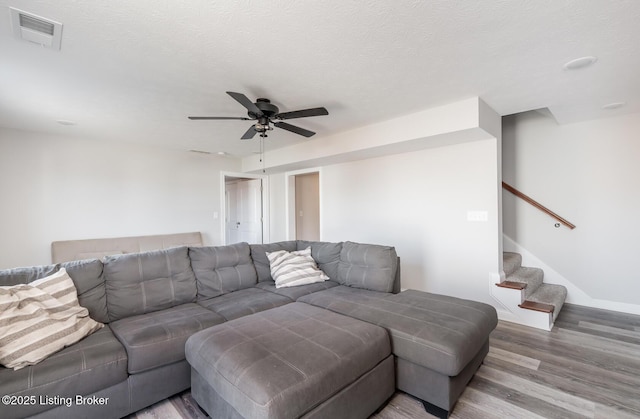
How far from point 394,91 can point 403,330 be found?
2101mm

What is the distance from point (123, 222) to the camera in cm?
458

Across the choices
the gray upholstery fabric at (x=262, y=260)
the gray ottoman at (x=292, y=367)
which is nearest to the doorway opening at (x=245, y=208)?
the gray upholstery fabric at (x=262, y=260)

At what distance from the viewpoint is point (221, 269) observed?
285 cm

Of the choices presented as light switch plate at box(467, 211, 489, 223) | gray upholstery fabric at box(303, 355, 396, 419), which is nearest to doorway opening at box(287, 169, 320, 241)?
light switch plate at box(467, 211, 489, 223)

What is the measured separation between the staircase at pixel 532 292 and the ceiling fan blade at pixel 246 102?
320cm

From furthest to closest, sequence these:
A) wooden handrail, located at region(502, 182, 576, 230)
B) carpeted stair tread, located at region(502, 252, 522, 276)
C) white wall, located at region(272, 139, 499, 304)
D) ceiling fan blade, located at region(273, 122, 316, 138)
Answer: wooden handrail, located at region(502, 182, 576, 230)
carpeted stair tread, located at region(502, 252, 522, 276)
white wall, located at region(272, 139, 499, 304)
ceiling fan blade, located at region(273, 122, 316, 138)

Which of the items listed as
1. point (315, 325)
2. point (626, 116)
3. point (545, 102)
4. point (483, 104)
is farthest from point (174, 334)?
point (626, 116)

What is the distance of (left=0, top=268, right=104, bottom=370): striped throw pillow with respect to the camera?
154cm

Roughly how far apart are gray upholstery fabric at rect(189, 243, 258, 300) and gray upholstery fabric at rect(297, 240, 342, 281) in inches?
28.8

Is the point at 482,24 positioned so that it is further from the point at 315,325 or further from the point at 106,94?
the point at 106,94

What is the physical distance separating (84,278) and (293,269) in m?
1.72

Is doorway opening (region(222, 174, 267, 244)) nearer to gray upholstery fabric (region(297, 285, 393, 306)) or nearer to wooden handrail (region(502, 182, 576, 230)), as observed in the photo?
gray upholstery fabric (region(297, 285, 393, 306))

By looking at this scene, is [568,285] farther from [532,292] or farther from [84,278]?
[84,278]

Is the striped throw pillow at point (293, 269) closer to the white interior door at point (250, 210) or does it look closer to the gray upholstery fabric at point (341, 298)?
the gray upholstery fabric at point (341, 298)
